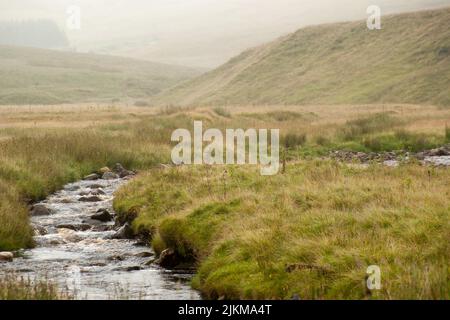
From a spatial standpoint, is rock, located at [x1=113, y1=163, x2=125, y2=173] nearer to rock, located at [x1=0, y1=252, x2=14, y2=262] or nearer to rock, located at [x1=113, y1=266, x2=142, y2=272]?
rock, located at [x1=0, y1=252, x2=14, y2=262]

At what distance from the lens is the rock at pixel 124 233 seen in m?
17.1

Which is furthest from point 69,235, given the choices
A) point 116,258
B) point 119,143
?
point 119,143

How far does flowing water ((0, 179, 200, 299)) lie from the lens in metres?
11.8

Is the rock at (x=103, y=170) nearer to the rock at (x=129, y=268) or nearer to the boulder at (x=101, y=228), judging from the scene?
the boulder at (x=101, y=228)

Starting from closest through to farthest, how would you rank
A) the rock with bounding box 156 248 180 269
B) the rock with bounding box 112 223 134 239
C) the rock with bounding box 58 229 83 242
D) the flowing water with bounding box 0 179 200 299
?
the flowing water with bounding box 0 179 200 299 → the rock with bounding box 156 248 180 269 → the rock with bounding box 58 229 83 242 → the rock with bounding box 112 223 134 239

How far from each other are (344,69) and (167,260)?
126 meters

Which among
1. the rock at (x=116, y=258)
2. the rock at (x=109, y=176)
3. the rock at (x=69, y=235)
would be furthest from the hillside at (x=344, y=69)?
the rock at (x=116, y=258)

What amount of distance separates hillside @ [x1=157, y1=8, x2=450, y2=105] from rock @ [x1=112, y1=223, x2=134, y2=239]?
8695cm

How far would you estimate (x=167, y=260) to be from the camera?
13992 mm

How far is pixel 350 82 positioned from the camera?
126812 mm

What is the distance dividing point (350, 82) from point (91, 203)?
109278mm

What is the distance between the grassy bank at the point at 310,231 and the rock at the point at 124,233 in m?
0.27

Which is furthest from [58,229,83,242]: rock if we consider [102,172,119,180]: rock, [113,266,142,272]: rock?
[102,172,119,180]: rock

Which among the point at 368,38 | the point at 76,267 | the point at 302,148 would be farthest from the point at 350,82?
the point at 76,267
